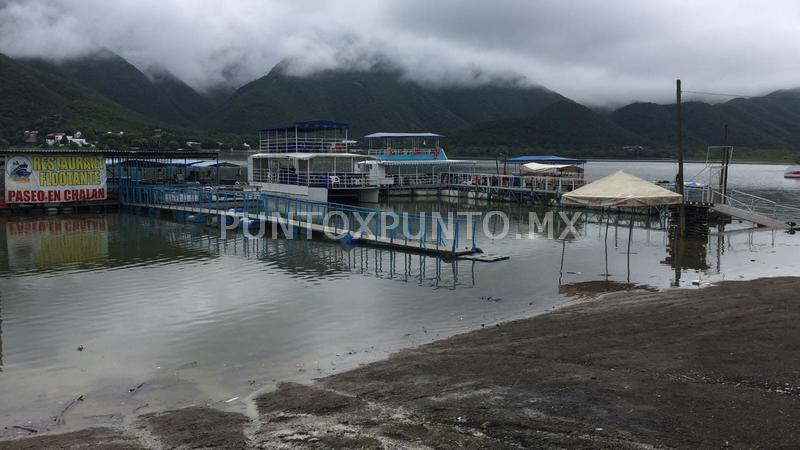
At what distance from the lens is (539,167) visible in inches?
2031

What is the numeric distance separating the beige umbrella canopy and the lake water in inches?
84.0

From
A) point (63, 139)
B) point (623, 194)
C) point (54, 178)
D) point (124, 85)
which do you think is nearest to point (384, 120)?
point (124, 85)

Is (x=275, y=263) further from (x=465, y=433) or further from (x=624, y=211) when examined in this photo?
(x=624, y=211)

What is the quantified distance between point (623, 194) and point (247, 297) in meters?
13.4

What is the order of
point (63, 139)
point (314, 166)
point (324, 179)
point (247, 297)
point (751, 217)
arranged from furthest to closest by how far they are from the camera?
point (63, 139) < point (314, 166) < point (324, 179) < point (751, 217) < point (247, 297)

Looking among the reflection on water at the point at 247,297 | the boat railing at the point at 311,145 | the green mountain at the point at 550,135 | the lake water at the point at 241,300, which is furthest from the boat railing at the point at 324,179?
the green mountain at the point at 550,135

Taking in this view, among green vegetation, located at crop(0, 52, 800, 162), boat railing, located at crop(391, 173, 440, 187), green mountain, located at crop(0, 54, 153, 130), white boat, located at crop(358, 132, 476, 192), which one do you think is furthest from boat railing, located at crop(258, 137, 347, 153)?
green vegetation, located at crop(0, 52, 800, 162)

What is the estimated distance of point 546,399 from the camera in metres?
8.06

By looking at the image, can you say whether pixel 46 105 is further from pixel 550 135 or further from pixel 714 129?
pixel 714 129

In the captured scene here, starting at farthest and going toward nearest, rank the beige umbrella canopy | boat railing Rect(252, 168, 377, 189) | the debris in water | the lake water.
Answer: boat railing Rect(252, 168, 377, 189), the beige umbrella canopy, the lake water, the debris in water

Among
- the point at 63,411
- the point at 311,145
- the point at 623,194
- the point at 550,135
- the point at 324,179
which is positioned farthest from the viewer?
the point at 550,135

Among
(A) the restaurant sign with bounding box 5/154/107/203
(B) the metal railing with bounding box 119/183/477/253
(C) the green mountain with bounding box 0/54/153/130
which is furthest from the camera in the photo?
(C) the green mountain with bounding box 0/54/153/130

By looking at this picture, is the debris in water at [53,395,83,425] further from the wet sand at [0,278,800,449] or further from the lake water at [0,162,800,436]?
the wet sand at [0,278,800,449]

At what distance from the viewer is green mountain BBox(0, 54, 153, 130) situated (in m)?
96.9
